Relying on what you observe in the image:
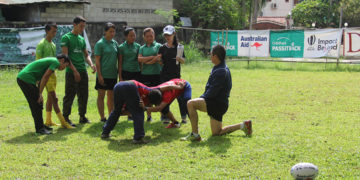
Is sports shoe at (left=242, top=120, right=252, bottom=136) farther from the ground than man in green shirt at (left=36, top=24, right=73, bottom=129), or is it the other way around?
man in green shirt at (left=36, top=24, right=73, bottom=129)

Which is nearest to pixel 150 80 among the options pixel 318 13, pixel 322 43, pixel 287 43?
pixel 287 43

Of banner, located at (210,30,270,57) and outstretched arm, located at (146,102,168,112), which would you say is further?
banner, located at (210,30,270,57)

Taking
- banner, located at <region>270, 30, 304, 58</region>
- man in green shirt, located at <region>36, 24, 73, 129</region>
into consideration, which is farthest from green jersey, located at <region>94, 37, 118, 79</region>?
banner, located at <region>270, 30, 304, 58</region>

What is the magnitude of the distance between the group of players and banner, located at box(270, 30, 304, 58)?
11.1 m

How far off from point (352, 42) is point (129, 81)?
13.1m

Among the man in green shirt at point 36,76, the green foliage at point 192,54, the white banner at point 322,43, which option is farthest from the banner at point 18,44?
the white banner at point 322,43

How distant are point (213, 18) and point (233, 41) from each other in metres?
7.91

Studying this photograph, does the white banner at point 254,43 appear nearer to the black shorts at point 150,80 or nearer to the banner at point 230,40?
the banner at point 230,40

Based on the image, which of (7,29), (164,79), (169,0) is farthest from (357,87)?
(169,0)

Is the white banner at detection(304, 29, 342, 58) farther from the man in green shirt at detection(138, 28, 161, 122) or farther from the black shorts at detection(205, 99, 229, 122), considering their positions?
the black shorts at detection(205, 99, 229, 122)

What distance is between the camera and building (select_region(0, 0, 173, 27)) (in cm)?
1861

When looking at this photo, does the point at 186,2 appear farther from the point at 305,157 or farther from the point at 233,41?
the point at 305,157

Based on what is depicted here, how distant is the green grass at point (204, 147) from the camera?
4551 millimetres

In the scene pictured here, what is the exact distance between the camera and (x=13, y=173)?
4.50 metres
